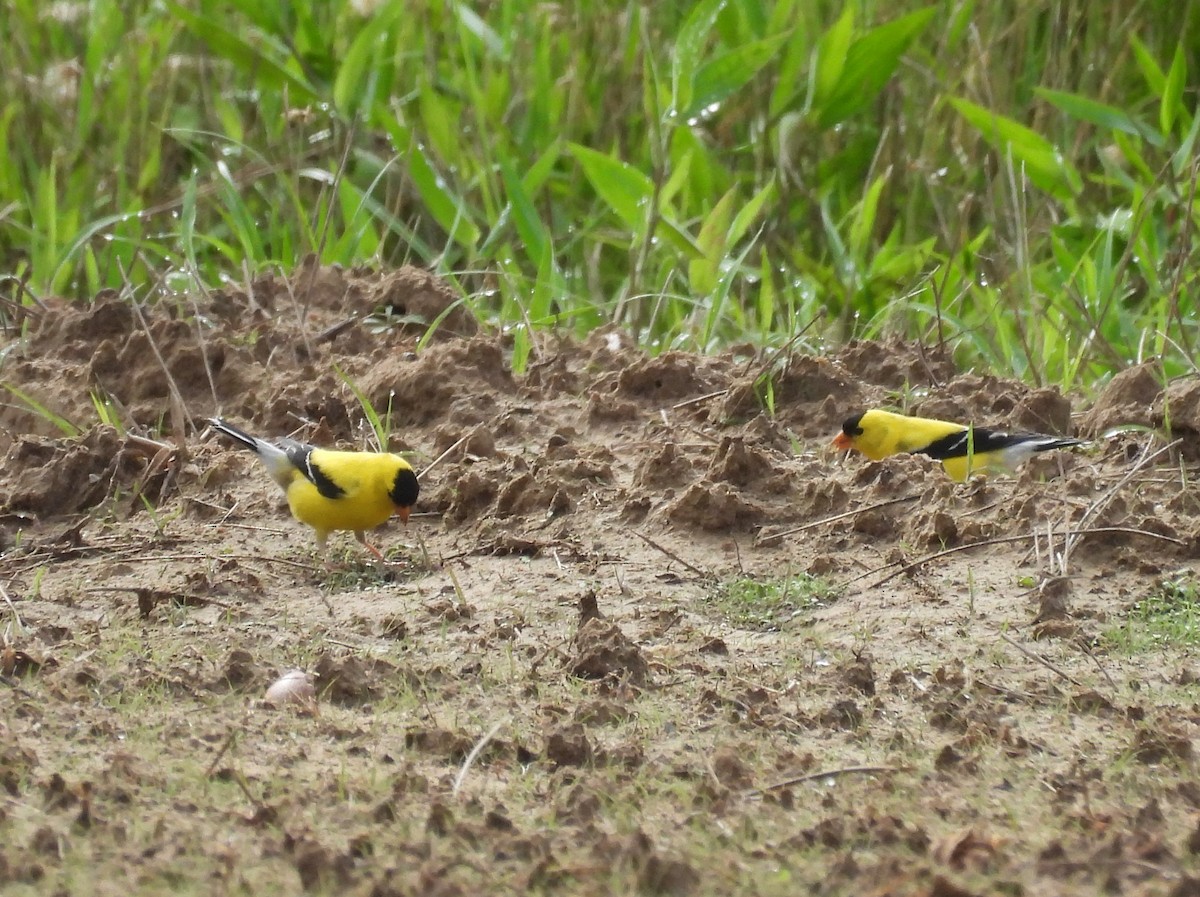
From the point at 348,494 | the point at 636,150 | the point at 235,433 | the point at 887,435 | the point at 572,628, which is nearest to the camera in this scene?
the point at 572,628

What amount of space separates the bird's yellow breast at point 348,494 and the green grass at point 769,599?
92 cm

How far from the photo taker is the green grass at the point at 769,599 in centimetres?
377

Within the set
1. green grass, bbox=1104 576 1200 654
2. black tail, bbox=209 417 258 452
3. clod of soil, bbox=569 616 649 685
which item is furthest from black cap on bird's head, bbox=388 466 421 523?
green grass, bbox=1104 576 1200 654

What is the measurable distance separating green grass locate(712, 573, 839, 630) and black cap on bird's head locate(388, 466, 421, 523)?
86cm

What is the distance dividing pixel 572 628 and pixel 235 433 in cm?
159

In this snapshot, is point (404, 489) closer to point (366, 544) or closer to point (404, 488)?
point (404, 488)

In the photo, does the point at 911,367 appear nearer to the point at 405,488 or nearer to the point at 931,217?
the point at 405,488

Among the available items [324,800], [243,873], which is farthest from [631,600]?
[243,873]

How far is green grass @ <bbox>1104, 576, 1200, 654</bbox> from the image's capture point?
351 centimetres

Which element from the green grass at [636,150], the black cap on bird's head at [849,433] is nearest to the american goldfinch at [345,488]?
the black cap on bird's head at [849,433]

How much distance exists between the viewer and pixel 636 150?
26.6 ft

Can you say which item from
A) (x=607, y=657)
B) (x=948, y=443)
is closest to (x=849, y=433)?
(x=948, y=443)

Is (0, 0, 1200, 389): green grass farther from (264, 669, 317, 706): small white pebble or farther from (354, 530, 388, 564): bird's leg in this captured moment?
(264, 669, 317, 706): small white pebble

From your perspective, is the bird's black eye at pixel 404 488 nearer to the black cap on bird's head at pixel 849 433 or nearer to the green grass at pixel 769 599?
the green grass at pixel 769 599
